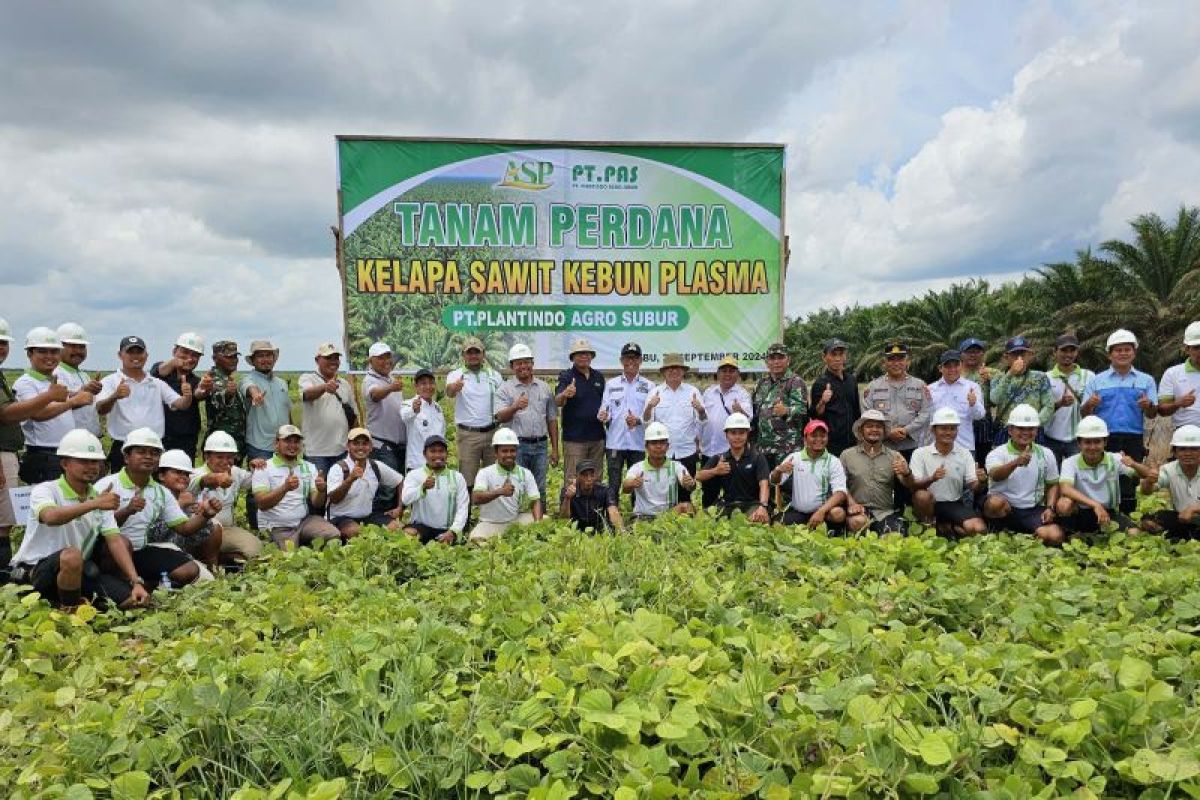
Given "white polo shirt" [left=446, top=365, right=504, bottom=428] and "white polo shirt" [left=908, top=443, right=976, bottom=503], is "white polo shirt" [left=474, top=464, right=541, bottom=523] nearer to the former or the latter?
"white polo shirt" [left=446, top=365, right=504, bottom=428]

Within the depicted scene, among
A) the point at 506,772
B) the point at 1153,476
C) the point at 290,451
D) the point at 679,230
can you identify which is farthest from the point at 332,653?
the point at 679,230

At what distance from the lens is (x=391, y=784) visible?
8.52 ft

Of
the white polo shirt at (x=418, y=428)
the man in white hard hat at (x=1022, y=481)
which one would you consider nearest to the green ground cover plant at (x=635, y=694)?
the man in white hard hat at (x=1022, y=481)

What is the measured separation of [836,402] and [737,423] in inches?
46.9

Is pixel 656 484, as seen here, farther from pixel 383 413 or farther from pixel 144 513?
pixel 144 513

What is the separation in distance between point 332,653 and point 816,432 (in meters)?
5.22

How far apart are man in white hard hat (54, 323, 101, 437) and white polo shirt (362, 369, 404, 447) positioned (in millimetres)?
2381

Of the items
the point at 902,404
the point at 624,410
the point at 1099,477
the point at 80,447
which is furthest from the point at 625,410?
the point at 80,447

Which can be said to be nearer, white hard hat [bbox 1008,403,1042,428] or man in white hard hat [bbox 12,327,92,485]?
man in white hard hat [bbox 12,327,92,485]

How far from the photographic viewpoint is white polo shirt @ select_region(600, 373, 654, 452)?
329 inches

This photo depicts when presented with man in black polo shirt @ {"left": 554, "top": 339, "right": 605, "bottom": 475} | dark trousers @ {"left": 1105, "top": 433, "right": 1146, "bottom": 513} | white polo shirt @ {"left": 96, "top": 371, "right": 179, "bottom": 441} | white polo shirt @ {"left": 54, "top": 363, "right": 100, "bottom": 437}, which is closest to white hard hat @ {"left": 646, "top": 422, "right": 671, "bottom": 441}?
man in black polo shirt @ {"left": 554, "top": 339, "right": 605, "bottom": 475}

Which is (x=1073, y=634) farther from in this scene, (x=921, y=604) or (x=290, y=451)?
(x=290, y=451)

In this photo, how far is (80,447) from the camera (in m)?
5.77

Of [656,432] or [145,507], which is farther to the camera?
[656,432]
